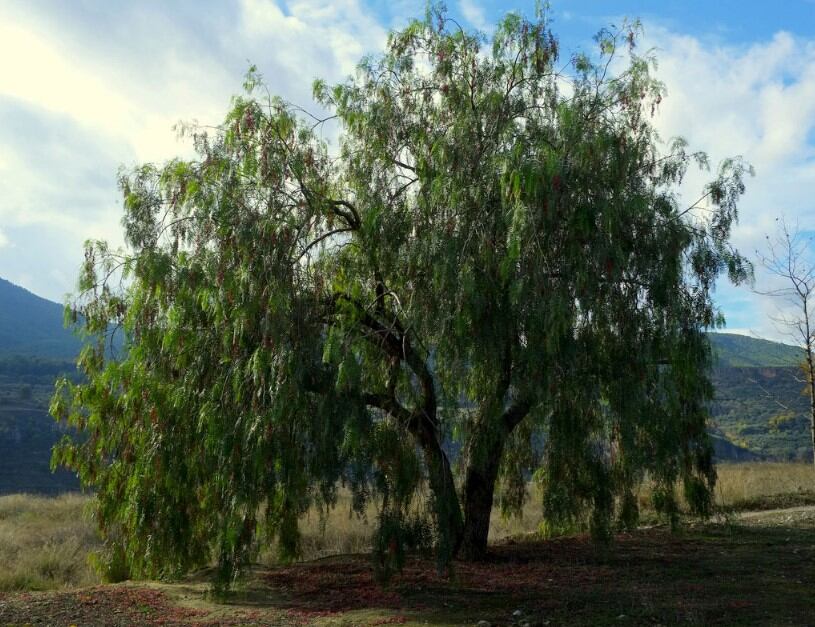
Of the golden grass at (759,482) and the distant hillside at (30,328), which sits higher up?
the distant hillside at (30,328)

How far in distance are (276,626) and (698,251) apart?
6.14 metres

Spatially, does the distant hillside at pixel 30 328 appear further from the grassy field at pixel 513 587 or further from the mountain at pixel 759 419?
the grassy field at pixel 513 587

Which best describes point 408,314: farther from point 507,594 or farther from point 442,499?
point 507,594

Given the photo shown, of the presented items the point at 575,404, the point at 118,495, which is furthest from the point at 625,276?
the point at 118,495

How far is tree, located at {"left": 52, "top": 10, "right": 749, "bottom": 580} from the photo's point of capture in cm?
761

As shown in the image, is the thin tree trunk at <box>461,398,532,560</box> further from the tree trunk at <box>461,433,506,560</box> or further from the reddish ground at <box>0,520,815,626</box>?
the reddish ground at <box>0,520,815,626</box>

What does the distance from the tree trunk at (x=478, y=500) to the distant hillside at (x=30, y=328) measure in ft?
250

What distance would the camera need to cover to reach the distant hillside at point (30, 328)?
85500 mm

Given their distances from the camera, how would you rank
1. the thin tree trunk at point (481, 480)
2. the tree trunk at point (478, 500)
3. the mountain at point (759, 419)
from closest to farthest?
the thin tree trunk at point (481, 480), the tree trunk at point (478, 500), the mountain at point (759, 419)

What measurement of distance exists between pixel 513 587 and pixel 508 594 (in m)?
0.31

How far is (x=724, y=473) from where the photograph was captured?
20.4 meters

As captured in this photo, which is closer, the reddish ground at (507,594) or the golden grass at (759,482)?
the reddish ground at (507,594)

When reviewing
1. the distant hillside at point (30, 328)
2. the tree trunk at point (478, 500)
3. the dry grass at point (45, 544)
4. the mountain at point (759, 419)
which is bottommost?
the dry grass at point (45, 544)

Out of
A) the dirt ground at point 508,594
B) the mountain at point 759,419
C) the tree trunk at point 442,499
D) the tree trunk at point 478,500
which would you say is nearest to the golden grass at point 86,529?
the dirt ground at point 508,594
